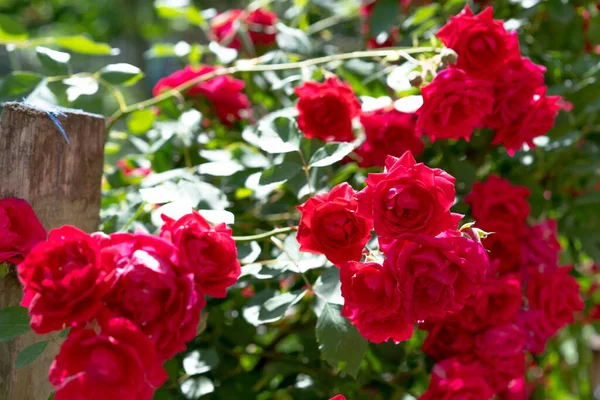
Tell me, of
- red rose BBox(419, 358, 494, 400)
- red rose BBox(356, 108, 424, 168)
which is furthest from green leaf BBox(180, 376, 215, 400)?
red rose BBox(356, 108, 424, 168)

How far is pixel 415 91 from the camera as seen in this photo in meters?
1.10

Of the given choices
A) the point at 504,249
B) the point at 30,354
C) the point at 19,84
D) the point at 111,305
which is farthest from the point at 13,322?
the point at 504,249

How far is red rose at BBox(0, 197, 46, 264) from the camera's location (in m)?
0.79

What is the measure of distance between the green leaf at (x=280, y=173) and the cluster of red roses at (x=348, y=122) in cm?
9

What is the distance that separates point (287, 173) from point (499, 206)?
1.32ft

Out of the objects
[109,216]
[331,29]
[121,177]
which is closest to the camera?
[109,216]

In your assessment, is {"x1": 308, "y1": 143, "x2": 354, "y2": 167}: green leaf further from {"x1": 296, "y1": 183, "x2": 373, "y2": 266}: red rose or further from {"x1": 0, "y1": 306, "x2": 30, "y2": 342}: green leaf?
{"x1": 0, "y1": 306, "x2": 30, "y2": 342}: green leaf

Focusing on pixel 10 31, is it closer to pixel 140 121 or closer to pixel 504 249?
pixel 140 121

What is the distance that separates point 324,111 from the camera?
104 cm

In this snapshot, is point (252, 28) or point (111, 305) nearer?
point (111, 305)

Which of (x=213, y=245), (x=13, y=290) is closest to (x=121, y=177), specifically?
(x=13, y=290)

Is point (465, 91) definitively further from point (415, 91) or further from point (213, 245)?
point (213, 245)

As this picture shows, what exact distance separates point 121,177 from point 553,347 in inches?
47.9

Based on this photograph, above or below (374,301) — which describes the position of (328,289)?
below
